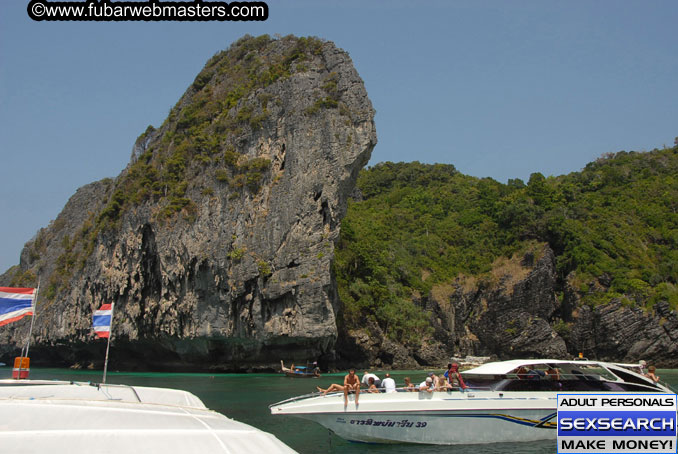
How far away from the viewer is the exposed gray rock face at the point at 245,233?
40.7m

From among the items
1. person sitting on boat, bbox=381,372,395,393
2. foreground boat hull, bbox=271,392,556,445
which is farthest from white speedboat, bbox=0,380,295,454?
person sitting on boat, bbox=381,372,395,393

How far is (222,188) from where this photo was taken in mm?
45562

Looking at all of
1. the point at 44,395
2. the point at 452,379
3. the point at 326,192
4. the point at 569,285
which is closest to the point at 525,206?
the point at 569,285

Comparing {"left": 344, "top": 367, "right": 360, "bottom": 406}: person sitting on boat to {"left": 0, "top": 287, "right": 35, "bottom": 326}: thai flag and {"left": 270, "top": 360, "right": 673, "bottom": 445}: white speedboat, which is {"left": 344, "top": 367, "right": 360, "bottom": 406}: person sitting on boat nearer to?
{"left": 270, "top": 360, "right": 673, "bottom": 445}: white speedboat

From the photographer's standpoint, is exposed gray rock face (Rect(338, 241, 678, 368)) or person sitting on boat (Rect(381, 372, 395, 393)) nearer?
person sitting on boat (Rect(381, 372, 395, 393))

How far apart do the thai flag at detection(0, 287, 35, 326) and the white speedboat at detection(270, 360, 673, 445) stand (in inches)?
282

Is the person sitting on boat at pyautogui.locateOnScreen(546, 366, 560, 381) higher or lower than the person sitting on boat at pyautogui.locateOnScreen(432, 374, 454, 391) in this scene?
higher

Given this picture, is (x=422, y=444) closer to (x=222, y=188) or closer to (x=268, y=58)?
(x=222, y=188)

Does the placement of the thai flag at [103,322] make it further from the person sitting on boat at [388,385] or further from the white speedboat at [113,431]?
the person sitting on boat at [388,385]

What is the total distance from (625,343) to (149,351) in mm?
44361

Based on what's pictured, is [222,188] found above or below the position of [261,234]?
above

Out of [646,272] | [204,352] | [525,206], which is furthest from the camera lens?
[525,206]

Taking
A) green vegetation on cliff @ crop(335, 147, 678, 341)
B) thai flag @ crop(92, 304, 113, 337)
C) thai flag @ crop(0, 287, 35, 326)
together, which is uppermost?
green vegetation on cliff @ crop(335, 147, 678, 341)

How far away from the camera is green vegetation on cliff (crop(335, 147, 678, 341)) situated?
2077 inches
